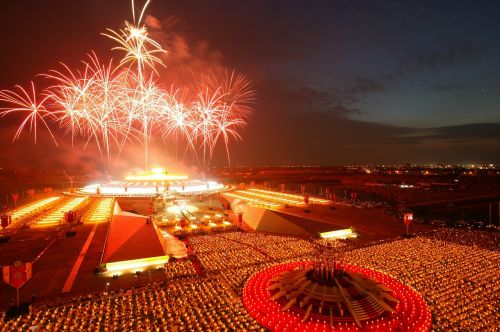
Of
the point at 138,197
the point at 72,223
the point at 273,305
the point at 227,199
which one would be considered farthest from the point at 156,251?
the point at 227,199

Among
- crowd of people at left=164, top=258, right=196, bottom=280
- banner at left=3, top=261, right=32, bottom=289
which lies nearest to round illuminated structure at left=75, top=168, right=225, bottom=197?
crowd of people at left=164, top=258, right=196, bottom=280

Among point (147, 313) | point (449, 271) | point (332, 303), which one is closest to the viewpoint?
point (147, 313)

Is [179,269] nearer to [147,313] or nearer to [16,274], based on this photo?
[147,313]

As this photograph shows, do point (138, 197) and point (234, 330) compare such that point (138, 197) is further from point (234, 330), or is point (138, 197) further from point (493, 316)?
point (493, 316)

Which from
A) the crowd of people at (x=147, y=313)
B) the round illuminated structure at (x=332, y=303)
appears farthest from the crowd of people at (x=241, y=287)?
the round illuminated structure at (x=332, y=303)

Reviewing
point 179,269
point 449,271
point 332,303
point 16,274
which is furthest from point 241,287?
point 449,271

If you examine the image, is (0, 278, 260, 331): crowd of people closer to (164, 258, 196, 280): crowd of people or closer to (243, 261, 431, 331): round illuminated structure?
(243, 261, 431, 331): round illuminated structure
